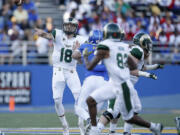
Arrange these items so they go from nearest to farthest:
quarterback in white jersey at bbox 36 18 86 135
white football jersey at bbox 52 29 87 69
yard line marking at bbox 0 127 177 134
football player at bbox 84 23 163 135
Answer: football player at bbox 84 23 163 135, quarterback in white jersey at bbox 36 18 86 135, white football jersey at bbox 52 29 87 69, yard line marking at bbox 0 127 177 134

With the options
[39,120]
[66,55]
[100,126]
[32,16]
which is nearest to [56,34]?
[66,55]

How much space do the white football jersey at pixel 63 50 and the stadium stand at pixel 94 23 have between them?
20.7ft

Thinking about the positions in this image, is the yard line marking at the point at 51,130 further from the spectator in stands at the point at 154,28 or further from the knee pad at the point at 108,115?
the spectator in stands at the point at 154,28

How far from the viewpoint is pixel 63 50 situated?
9602 mm

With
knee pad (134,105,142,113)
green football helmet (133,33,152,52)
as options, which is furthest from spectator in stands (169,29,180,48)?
knee pad (134,105,142,113)

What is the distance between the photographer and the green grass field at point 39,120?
11.0 metres

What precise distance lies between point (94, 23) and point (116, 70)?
9167 millimetres

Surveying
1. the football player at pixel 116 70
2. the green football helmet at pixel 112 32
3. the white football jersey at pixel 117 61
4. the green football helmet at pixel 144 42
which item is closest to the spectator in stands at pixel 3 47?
the green football helmet at pixel 144 42

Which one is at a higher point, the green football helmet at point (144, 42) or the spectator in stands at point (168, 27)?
the green football helmet at point (144, 42)

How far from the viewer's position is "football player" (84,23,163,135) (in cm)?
764

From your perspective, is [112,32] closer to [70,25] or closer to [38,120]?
[70,25]

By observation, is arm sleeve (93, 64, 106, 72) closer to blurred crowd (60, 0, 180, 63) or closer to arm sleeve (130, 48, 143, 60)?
arm sleeve (130, 48, 143, 60)

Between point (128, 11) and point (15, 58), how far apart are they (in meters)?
4.32

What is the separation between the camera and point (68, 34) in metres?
9.66
